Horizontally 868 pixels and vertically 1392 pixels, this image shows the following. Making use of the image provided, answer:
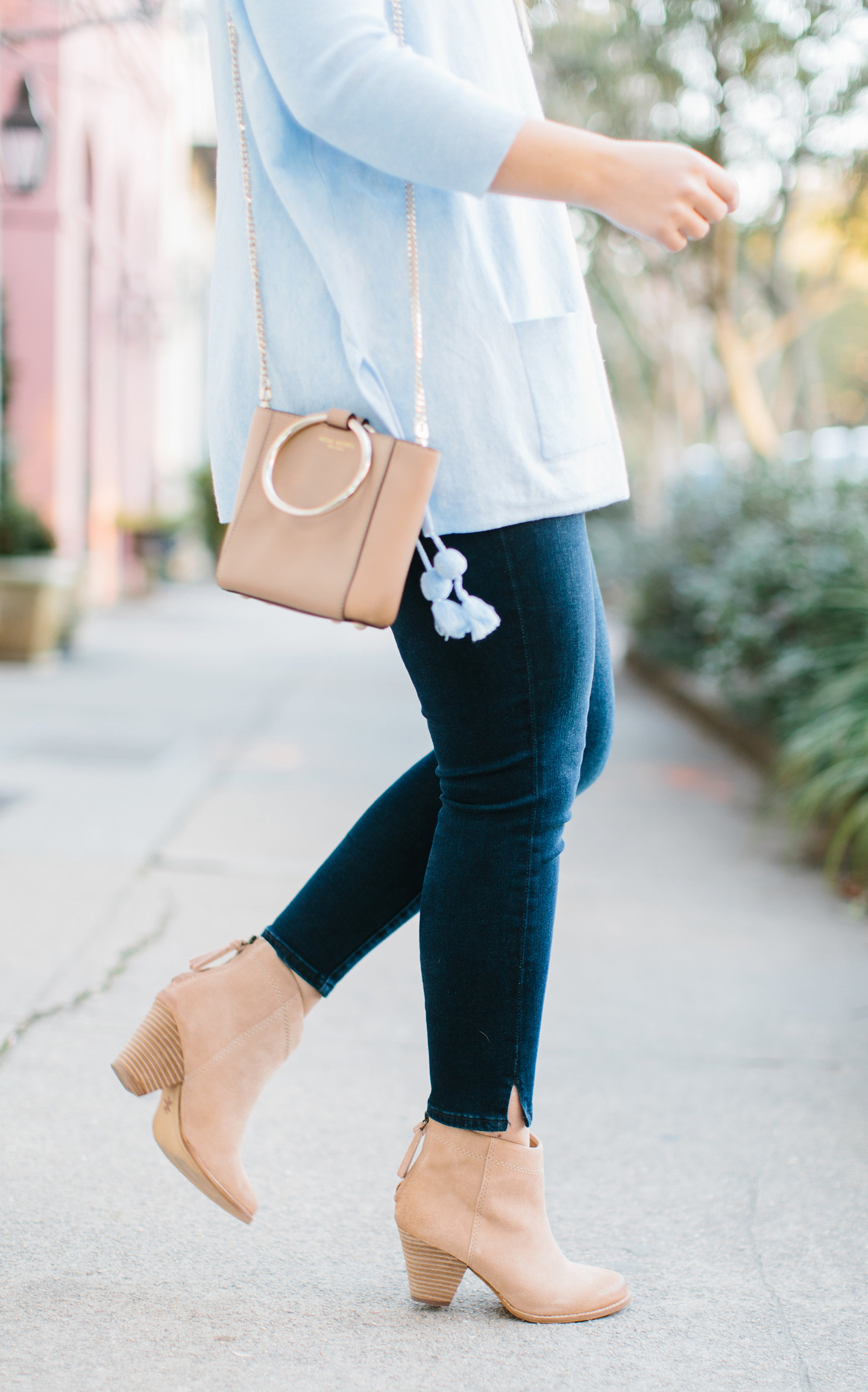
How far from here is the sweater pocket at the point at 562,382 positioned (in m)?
1.46

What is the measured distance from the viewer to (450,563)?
139 centimetres

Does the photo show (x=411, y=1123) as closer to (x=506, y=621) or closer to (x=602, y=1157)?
(x=602, y=1157)

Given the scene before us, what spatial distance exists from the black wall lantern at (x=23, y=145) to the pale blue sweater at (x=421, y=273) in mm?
6449

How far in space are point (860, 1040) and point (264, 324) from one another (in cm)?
202

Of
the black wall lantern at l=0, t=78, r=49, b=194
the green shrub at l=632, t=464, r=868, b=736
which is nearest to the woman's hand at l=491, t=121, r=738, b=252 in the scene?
the green shrub at l=632, t=464, r=868, b=736

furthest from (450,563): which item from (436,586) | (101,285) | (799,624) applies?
(101,285)

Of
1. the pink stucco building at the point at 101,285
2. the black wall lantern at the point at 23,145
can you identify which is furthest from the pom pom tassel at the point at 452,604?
the black wall lantern at the point at 23,145

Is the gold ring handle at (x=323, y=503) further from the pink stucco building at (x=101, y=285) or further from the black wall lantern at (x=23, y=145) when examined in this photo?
the black wall lantern at (x=23, y=145)

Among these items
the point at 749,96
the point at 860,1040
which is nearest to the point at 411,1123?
the point at 860,1040

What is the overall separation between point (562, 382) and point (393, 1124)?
1.33 m

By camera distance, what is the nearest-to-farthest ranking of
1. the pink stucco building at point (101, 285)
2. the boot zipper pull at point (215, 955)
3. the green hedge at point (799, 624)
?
Result: the boot zipper pull at point (215, 955) → the green hedge at point (799, 624) → the pink stucco building at point (101, 285)

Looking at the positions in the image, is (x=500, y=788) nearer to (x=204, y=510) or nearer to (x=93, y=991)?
(x=93, y=991)

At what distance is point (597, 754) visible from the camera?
5.66 feet

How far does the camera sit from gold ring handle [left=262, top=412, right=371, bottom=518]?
4.50 feet
